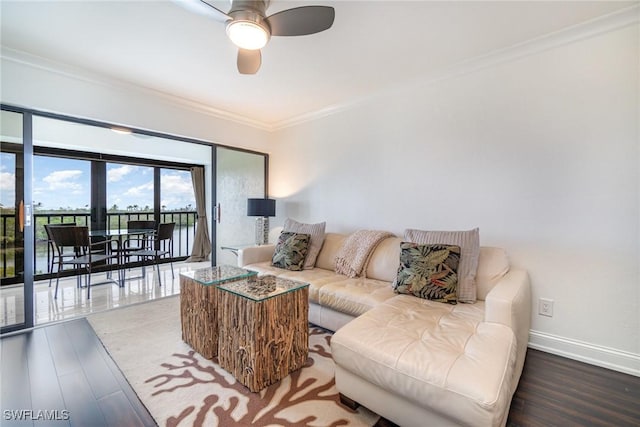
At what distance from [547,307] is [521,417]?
110 centimetres

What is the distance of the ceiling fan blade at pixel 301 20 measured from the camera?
5.40 ft

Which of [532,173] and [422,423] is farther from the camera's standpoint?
[532,173]

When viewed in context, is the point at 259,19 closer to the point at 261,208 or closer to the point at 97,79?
the point at 97,79

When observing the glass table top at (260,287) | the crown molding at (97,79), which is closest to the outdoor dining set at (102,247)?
the crown molding at (97,79)

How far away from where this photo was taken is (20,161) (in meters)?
2.58

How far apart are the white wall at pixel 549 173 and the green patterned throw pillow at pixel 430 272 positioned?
673mm

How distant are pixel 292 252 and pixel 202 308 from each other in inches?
45.3

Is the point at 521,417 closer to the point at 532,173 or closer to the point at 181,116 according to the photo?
the point at 532,173

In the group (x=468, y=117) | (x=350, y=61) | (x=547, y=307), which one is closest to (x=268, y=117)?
(x=350, y=61)

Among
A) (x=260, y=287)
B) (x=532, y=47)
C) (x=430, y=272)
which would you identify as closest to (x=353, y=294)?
(x=430, y=272)

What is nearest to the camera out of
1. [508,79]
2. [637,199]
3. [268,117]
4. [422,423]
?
[422,423]

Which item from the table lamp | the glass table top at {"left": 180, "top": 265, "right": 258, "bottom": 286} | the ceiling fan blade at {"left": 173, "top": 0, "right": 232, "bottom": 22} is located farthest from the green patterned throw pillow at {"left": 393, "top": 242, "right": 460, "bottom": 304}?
the table lamp

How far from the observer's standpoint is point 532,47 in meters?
2.29

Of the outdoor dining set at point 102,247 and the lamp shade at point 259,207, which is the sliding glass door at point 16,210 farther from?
the lamp shade at point 259,207
